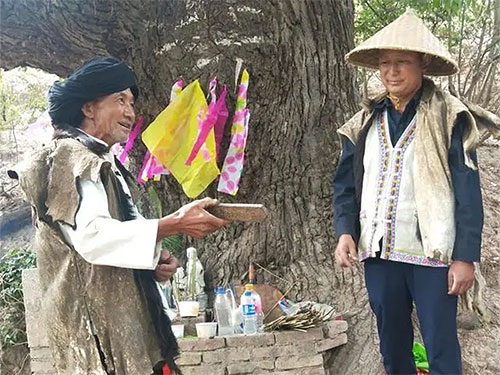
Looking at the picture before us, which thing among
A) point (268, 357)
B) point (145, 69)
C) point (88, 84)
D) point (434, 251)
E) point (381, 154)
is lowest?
point (268, 357)

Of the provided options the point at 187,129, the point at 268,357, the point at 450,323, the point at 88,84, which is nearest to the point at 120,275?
the point at 88,84

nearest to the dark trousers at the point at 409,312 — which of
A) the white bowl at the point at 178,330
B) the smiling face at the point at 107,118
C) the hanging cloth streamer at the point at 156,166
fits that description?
the smiling face at the point at 107,118

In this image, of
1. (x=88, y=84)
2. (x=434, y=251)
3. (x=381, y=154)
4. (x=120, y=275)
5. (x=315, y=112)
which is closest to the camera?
(x=120, y=275)

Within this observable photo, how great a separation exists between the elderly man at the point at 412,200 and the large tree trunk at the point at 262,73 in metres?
1.51

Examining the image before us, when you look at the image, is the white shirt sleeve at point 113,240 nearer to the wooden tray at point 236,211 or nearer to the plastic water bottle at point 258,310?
the wooden tray at point 236,211

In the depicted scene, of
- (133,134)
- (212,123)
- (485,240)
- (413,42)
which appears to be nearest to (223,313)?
(212,123)

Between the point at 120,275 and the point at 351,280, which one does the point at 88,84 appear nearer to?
the point at 120,275

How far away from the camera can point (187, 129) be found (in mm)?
4082

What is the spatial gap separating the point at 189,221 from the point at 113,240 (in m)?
0.23

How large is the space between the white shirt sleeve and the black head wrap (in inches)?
15.9

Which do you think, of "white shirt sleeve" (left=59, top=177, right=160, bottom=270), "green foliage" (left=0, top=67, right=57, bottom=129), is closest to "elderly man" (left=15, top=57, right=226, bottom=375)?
"white shirt sleeve" (left=59, top=177, right=160, bottom=270)

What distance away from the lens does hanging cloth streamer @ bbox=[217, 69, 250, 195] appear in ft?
14.0

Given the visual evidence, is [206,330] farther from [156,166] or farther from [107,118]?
[107,118]

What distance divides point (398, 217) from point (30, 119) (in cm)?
706
